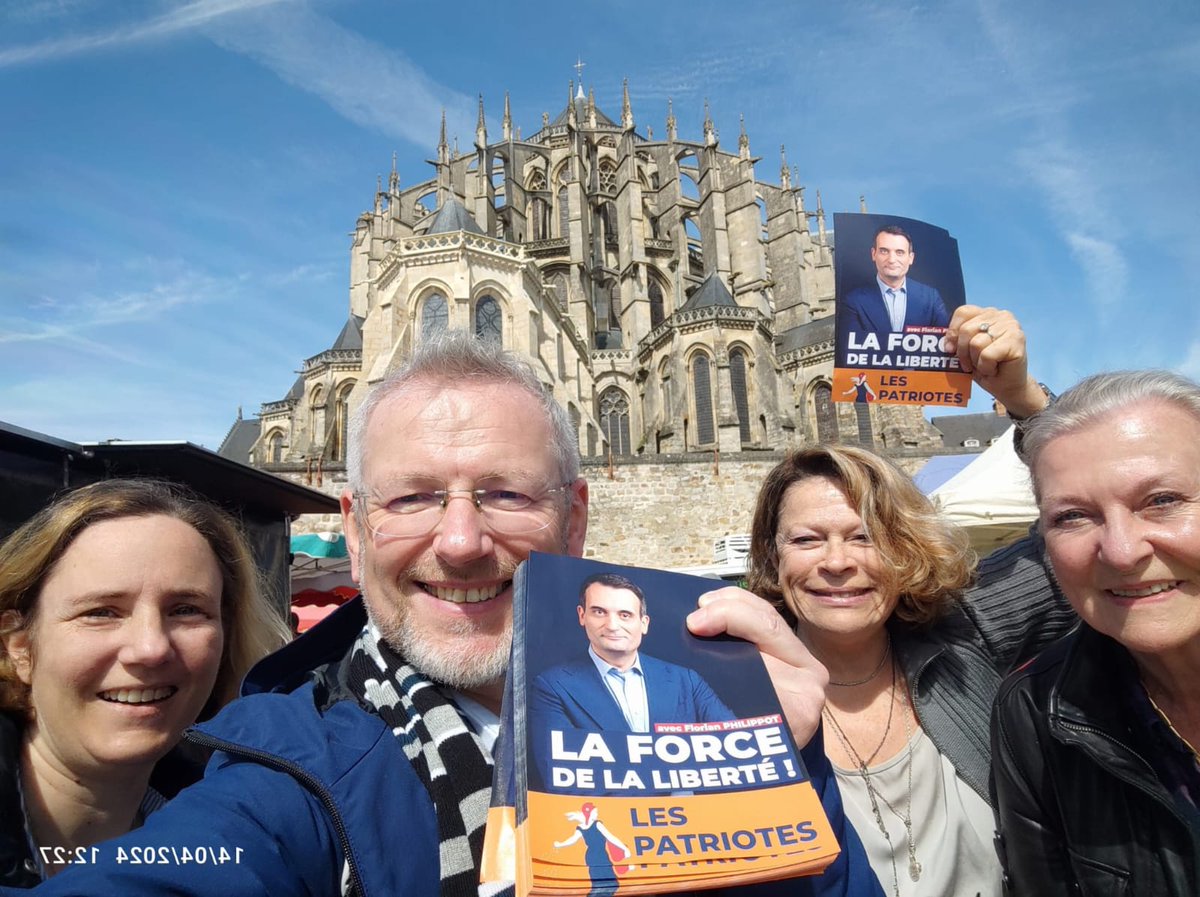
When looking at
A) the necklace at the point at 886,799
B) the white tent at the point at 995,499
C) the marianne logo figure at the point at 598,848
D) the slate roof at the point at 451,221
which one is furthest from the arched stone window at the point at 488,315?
the marianne logo figure at the point at 598,848

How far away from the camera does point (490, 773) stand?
1.27m

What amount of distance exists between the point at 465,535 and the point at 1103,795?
1.64 m

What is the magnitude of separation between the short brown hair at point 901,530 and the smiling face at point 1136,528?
574 mm

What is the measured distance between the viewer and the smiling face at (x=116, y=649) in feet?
5.74

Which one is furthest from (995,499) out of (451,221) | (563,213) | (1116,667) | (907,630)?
(563,213)

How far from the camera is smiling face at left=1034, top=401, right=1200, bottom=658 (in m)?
1.46

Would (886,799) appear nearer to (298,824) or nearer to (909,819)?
(909,819)

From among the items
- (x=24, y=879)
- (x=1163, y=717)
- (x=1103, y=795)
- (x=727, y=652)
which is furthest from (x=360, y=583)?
(x=1163, y=717)

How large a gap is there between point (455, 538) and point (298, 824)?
0.54 meters

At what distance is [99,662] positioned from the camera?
1745mm

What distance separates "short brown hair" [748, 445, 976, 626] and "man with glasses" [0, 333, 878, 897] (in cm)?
101

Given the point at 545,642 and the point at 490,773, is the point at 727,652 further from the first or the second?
the point at 490,773

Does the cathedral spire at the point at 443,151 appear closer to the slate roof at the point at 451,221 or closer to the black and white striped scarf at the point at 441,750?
the slate roof at the point at 451,221

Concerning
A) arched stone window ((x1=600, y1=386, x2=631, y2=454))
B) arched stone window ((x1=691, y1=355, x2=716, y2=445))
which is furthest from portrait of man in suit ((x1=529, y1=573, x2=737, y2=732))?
arched stone window ((x1=600, y1=386, x2=631, y2=454))
